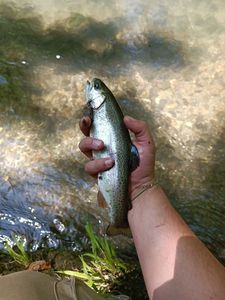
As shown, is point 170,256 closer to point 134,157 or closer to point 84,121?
point 134,157

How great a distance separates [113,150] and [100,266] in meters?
1.11

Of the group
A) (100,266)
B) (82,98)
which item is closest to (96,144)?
(100,266)

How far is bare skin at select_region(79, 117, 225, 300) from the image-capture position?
6.29 feet

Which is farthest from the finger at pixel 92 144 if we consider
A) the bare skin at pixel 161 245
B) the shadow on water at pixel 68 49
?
the shadow on water at pixel 68 49

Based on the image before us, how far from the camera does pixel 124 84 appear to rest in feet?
14.9

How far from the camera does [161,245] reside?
211 cm

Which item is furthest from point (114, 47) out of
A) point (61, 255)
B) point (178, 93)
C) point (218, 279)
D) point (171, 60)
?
point (218, 279)

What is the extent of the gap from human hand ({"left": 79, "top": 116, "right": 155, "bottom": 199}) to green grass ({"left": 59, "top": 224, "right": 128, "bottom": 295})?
2.62ft

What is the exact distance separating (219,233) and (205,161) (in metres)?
0.74

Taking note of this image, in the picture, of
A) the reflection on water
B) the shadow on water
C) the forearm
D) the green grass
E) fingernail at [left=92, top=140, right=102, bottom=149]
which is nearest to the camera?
the forearm

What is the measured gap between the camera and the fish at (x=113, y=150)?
2.32 m

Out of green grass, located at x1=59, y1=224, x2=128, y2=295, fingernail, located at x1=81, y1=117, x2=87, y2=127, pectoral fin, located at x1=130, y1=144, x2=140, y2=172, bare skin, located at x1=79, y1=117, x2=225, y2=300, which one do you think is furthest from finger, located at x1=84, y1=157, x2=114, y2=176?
green grass, located at x1=59, y1=224, x2=128, y2=295

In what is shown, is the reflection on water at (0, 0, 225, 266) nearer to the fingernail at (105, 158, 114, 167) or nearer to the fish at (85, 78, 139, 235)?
the fish at (85, 78, 139, 235)

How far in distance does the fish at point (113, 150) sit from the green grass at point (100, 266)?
2.39ft
